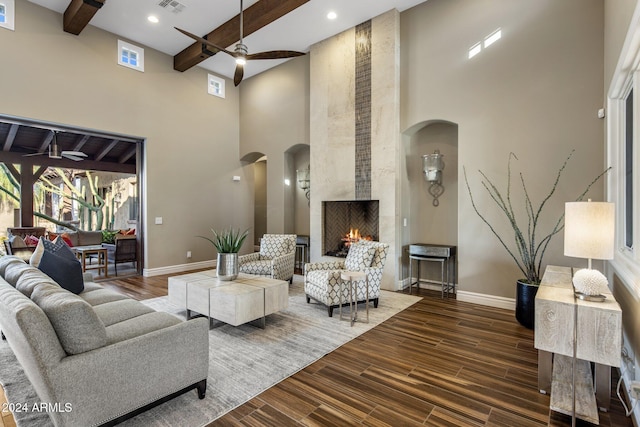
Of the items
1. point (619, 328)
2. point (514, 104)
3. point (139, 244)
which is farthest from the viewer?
point (139, 244)

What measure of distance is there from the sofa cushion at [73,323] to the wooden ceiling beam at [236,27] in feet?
15.5

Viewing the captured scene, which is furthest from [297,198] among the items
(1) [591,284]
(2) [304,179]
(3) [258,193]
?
(1) [591,284]

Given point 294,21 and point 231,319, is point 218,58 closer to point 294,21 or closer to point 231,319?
point 294,21

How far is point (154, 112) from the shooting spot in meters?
6.44

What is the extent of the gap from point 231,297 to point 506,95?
4.44m

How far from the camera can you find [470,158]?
15.2 feet

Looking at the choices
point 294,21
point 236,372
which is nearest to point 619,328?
point 236,372

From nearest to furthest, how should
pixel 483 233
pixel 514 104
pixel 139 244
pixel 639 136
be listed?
1. pixel 639 136
2. pixel 514 104
3. pixel 483 233
4. pixel 139 244

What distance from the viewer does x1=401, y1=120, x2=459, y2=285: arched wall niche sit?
5.23 meters

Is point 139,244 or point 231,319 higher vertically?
point 139,244

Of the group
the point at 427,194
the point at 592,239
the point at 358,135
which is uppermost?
the point at 358,135

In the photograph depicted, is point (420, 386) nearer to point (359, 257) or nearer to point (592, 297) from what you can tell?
point (592, 297)

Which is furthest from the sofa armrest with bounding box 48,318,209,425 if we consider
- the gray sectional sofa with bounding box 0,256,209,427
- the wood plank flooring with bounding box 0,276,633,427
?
the wood plank flooring with bounding box 0,276,633,427

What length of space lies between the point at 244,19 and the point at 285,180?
3225mm
